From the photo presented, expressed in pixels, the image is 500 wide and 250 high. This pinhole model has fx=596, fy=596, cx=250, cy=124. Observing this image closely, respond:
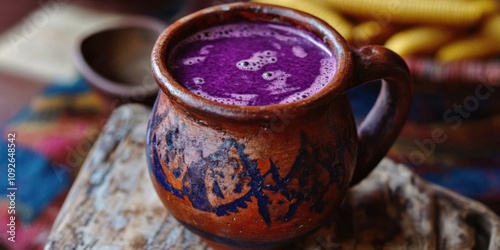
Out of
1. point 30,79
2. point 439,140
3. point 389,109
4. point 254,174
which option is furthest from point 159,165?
point 30,79

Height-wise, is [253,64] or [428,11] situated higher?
[253,64]

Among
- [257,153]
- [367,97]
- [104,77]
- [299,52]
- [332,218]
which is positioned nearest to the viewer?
[257,153]

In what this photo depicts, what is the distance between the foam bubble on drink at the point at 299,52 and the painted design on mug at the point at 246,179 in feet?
0.42

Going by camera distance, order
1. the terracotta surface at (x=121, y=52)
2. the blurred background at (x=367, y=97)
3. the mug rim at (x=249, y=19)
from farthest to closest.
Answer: the terracotta surface at (x=121, y=52), the blurred background at (x=367, y=97), the mug rim at (x=249, y=19)

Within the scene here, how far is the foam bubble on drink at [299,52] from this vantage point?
723 mm

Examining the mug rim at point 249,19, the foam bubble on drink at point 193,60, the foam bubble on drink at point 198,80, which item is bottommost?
the foam bubble on drink at point 193,60

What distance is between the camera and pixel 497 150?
4.62ft

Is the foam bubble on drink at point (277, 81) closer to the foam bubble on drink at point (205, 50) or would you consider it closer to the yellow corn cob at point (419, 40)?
the foam bubble on drink at point (205, 50)

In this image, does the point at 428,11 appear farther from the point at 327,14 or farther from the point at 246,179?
the point at 246,179

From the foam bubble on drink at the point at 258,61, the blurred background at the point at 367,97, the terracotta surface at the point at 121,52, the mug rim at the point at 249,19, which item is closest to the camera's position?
the mug rim at the point at 249,19

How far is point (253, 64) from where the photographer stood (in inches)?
27.7

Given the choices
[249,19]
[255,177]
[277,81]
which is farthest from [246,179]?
[249,19]

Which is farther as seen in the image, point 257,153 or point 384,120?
point 384,120

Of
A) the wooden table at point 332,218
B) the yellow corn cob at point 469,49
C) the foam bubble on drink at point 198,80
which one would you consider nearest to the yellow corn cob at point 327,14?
the yellow corn cob at point 469,49
